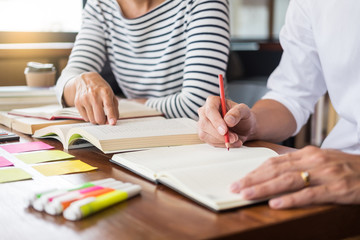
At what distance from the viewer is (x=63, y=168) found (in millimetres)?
809

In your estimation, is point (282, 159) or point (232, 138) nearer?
point (282, 159)

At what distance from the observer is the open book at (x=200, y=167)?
603 mm

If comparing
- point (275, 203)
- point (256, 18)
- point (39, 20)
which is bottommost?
point (256, 18)

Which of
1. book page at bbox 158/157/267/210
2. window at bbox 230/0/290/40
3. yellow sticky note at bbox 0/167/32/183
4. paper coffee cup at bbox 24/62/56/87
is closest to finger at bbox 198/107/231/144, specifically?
book page at bbox 158/157/267/210

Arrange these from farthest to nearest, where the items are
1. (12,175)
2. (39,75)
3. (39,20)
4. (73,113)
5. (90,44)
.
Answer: (39,20) → (39,75) → (90,44) → (73,113) → (12,175)

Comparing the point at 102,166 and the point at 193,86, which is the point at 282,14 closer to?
the point at 193,86

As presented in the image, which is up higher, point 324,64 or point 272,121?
point 324,64

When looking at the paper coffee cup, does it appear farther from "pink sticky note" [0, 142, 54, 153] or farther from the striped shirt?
"pink sticky note" [0, 142, 54, 153]

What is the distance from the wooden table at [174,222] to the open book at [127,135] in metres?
0.25

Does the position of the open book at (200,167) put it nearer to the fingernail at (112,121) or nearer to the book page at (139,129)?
the book page at (139,129)

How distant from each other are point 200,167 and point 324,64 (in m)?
0.61

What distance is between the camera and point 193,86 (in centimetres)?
141

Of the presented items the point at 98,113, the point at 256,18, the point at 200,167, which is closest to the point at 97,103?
the point at 98,113

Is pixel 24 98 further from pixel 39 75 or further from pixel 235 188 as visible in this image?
pixel 235 188
